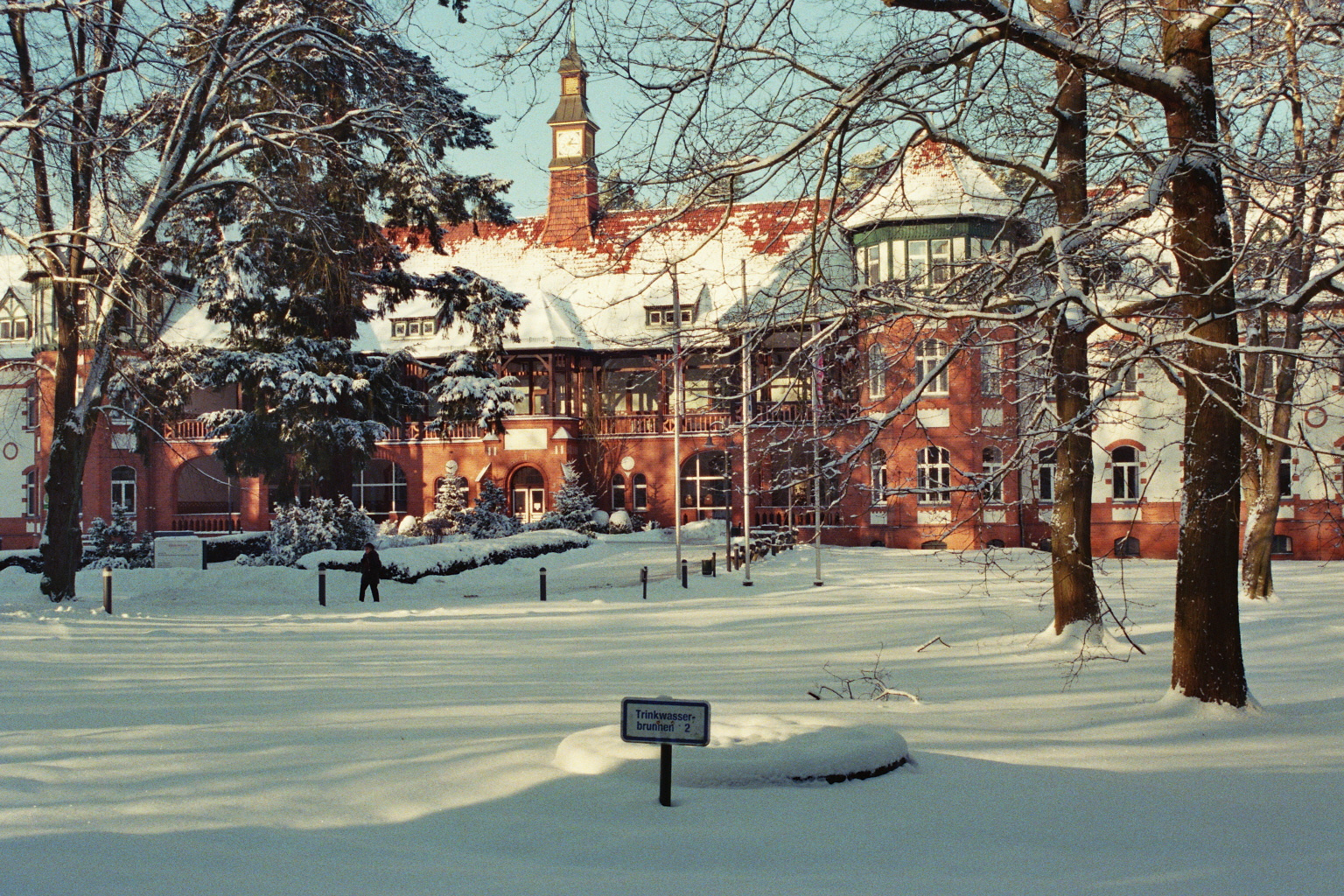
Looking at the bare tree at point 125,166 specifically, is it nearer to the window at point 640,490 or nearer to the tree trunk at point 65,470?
the tree trunk at point 65,470

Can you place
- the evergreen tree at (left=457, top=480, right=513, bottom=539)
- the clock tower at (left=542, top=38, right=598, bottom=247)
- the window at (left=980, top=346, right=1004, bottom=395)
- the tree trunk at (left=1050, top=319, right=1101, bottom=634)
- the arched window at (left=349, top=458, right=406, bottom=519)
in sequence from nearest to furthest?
the window at (left=980, top=346, right=1004, bottom=395) → the tree trunk at (left=1050, top=319, right=1101, bottom=634) → the evergreen tree at (left=457, top=480, right=513, bottom=539) → the arched window at (left=349, top=458, right=406, bottom=519) → the clock tower at (left=542, top=38, right=598, bottom=247)

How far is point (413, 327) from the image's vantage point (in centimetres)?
4547

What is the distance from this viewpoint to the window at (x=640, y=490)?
4403 centimetres

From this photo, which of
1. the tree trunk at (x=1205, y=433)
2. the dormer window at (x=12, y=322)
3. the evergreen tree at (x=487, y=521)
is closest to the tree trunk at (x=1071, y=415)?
the tree trunk at (x=1205, y=433)

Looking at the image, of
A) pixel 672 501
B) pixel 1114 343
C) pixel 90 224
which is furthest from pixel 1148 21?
pixel 672 501

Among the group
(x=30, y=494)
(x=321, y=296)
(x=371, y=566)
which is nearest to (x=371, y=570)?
(x=371, y=566)

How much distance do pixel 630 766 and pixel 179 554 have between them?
2192 cm

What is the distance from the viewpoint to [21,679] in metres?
11.9

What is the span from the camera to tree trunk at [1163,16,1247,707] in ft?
31.8

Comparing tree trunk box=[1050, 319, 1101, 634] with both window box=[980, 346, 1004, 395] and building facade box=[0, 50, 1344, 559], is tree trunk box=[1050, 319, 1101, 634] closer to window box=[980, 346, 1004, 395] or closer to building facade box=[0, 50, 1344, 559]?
window box=[980, 346, 1004, 395]

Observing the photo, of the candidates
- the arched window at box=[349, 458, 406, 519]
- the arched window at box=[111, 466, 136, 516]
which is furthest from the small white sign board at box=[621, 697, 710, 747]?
the arched window at box=[111, 466, 136, 516]

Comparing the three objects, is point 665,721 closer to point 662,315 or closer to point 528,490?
point 528,490

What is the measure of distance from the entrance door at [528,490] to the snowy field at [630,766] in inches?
1060

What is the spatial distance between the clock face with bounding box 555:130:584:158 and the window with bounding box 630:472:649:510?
15.4 m
